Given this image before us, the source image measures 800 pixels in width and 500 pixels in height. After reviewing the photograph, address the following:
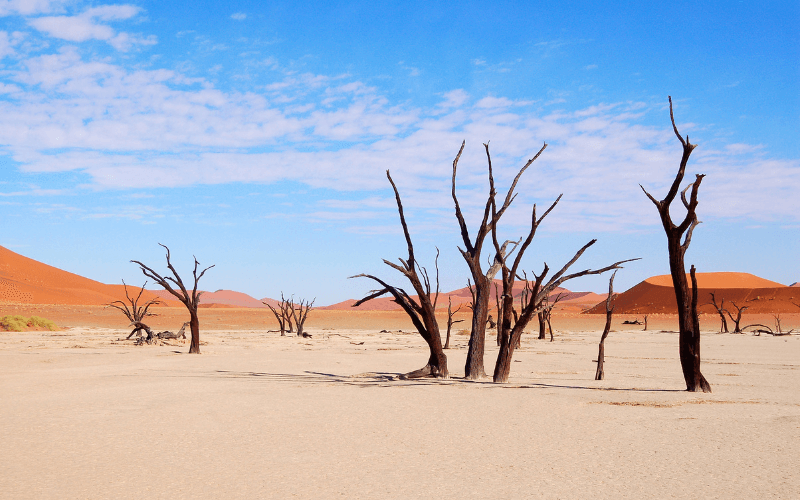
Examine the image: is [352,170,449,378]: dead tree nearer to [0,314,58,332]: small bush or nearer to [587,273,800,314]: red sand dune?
[0,314,58,332]: small bush

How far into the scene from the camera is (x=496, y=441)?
6816 mm

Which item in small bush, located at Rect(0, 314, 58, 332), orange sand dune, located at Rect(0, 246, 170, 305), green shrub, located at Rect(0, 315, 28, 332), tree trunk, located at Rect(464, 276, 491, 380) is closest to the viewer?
tree trunk, located at Rect(464, 276, 491, 380)

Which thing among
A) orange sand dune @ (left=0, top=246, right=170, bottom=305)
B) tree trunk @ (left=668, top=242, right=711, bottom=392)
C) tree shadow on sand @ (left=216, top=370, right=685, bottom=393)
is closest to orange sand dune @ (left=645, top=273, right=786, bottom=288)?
orange sand dune @ (left=0, top=246, right=170, bottom=305)

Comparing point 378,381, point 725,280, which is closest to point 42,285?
point 378,381

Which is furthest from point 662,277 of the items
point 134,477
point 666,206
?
point 134,477

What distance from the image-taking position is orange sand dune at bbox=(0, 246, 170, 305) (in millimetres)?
80750

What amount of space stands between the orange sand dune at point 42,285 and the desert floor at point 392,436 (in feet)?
230

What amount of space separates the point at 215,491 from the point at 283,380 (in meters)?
7.99

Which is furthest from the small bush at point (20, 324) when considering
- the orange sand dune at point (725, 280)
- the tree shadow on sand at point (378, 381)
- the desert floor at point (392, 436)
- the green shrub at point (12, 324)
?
the orange sand dune at point (725, 280)

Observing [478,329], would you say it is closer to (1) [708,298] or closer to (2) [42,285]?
(1) [708,298]

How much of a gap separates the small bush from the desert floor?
85.7 feet

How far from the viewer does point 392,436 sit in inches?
281

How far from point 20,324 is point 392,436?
37.5 m

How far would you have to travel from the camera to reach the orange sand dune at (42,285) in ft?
265
